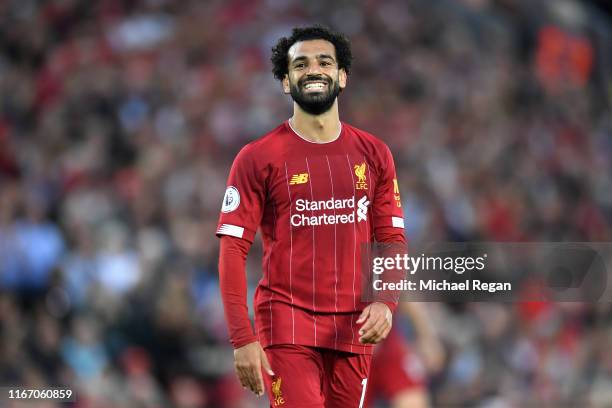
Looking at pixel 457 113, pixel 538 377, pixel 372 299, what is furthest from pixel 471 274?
pixel 457 113

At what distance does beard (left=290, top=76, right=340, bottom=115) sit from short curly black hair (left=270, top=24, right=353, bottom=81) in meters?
0.12

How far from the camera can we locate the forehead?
3.87 m

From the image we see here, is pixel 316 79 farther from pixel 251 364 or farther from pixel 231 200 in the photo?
pixel 251 364

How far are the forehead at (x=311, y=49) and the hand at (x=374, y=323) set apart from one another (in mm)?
948

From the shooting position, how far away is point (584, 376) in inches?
356

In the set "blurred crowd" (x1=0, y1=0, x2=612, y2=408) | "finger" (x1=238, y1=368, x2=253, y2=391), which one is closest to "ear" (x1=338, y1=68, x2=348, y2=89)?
"finger" (x1=238, y1=368, x2=253, y2=391)

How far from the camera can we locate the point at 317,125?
3.93 meters

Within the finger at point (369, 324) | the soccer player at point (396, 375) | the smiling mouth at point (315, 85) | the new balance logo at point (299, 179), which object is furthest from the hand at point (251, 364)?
the soccer player at point (396, 375)

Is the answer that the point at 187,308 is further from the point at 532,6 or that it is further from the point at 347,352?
the point at 532,6

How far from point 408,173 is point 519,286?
88.8 inches

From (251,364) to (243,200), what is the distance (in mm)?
603

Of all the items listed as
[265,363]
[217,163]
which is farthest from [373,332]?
[217,163]

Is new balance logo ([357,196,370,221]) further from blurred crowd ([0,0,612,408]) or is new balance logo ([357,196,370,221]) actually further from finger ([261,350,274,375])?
blurred crowd ([0,0,612,408])

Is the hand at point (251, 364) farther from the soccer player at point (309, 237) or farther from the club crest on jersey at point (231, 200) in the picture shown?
the club crest on jersey at point (231, 200)
